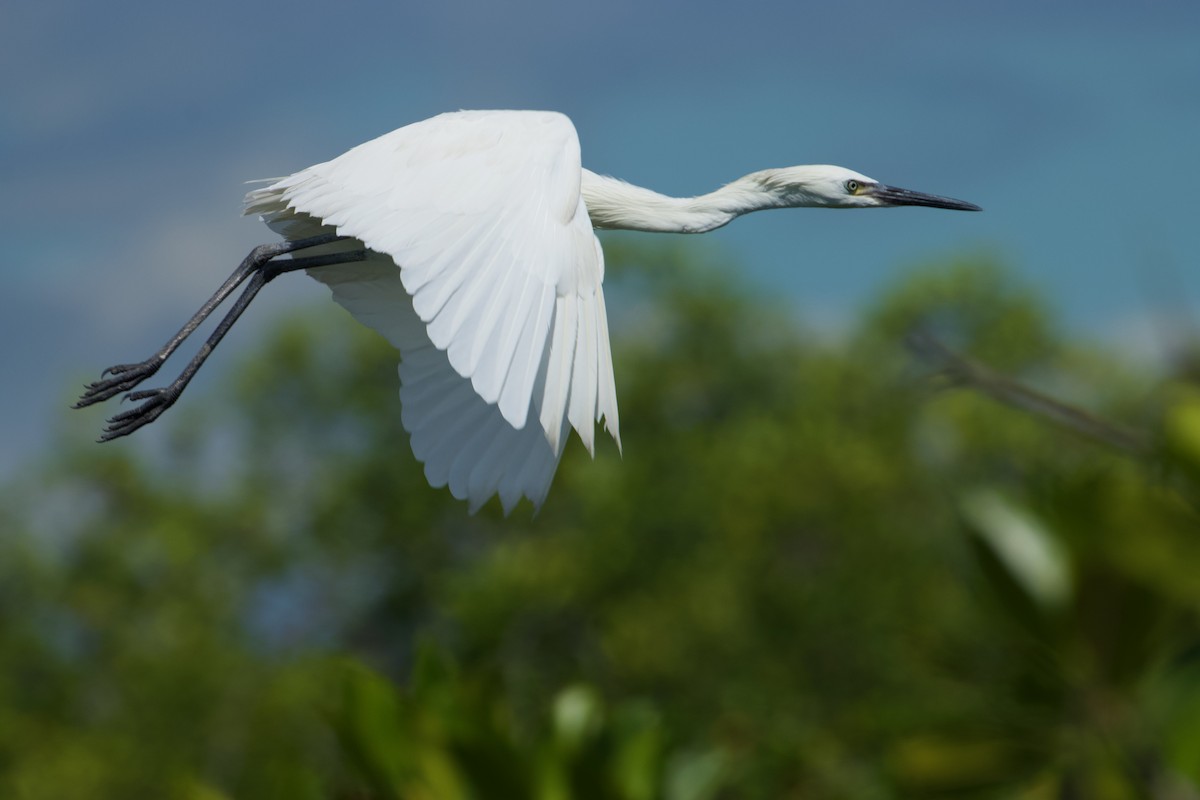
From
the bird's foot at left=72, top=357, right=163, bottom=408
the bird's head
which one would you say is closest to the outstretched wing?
the bird's foot at left=72, top=357, right=163, bottom=408

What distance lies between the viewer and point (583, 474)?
103 ft

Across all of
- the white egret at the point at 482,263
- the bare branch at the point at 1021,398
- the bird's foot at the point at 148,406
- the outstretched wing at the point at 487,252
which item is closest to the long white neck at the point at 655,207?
the white egret at the point at 482,263

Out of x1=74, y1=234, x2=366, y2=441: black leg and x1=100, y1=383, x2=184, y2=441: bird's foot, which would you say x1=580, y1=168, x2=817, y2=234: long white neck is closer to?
x1=74, y1=234, x2=366, y2=441: black leg

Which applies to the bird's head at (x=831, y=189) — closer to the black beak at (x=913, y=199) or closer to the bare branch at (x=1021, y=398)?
the black beak at (x=913, y=199)

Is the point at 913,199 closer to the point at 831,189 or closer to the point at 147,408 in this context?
the point at 831,189

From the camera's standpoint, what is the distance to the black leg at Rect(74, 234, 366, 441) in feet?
17.4

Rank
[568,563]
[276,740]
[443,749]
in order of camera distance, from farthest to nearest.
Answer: [568,563] < [276,740] < [443,749]

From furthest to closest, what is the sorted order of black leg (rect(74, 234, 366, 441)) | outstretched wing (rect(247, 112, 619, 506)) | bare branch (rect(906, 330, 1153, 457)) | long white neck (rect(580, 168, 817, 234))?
long white neck (rect(580, 168, 817, 234)) → black leg (rect(74, 234, 366, 441)) → outstretched wing (rect(247, 112, 619, 506)) → bare branch (rect(906, 330, 1153, 457))

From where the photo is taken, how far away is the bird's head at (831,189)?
6.02m

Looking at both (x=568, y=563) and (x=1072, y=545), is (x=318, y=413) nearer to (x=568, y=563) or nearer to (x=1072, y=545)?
(x=568, y=563)

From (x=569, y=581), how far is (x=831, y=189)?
23839 millimetres

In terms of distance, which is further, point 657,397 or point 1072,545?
point 657,397

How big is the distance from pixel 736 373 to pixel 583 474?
7.18 m

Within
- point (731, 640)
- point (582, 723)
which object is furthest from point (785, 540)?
point (582, 723)
